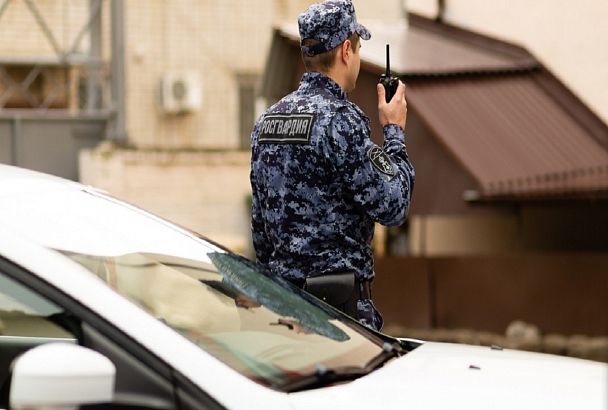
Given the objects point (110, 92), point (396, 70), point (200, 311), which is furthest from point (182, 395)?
point (110, 92)

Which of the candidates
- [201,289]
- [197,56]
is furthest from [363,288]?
[197,56]

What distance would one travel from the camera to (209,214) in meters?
16.7

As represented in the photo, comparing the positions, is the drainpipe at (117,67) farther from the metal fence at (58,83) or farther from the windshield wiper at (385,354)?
the windshield wiper at (385,354)

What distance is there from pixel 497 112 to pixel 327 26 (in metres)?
5.92

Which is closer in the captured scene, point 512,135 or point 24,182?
point 24,182

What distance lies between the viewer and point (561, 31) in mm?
10727

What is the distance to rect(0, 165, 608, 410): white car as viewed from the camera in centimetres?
301

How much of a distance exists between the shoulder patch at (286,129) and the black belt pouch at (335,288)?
43cm

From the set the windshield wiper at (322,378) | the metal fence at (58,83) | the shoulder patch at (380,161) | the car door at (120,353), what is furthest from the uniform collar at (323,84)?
the metal fence at (58,83)

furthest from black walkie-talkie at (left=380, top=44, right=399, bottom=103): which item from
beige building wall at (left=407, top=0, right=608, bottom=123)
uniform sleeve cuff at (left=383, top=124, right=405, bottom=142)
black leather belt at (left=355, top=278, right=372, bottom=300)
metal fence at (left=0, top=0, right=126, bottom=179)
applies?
metal fence at (left=0, top=0, right=126, bottom=179)

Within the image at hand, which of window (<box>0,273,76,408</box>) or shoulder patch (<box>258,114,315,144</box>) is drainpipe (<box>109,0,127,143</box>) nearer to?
shoulder patch (<box>258,114,315,144</box>)

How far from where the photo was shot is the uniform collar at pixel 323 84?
4641 mm

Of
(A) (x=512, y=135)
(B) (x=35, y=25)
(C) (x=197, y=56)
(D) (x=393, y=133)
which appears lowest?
(A) (x=512, y=135)

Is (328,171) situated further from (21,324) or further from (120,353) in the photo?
(120,353)
